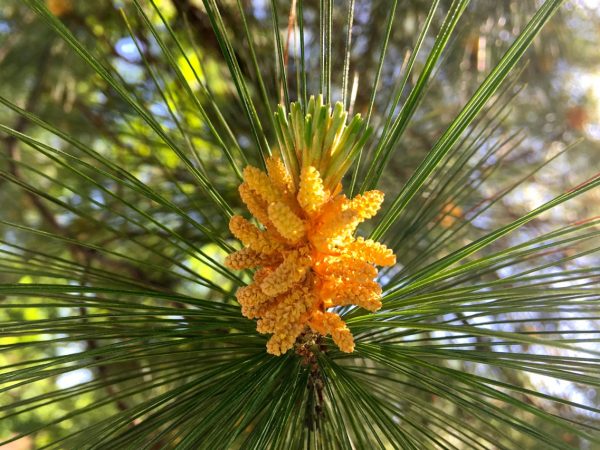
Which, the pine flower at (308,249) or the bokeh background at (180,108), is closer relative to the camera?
the pine flower at (308,249)

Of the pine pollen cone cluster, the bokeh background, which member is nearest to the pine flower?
the pine pollen cone cluster

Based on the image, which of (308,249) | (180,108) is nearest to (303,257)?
(308,249)

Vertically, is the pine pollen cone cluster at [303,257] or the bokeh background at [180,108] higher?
the bokeh background at [180,108]

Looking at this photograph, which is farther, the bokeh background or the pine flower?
the bokeh background

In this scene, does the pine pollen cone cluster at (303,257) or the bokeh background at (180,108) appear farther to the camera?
the bokeh background at (180,108)

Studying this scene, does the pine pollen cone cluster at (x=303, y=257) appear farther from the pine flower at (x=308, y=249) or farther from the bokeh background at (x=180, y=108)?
the bokeh background at (x=180, y=108)

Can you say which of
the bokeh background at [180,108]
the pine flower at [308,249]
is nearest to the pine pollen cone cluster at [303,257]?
the pine flower at [308,249]

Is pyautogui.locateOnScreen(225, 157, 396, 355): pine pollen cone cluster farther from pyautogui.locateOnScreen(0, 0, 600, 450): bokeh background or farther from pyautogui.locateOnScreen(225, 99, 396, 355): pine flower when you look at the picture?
pyautogui.locateOnScreen(0, 0, 600, 450): bokeh background
